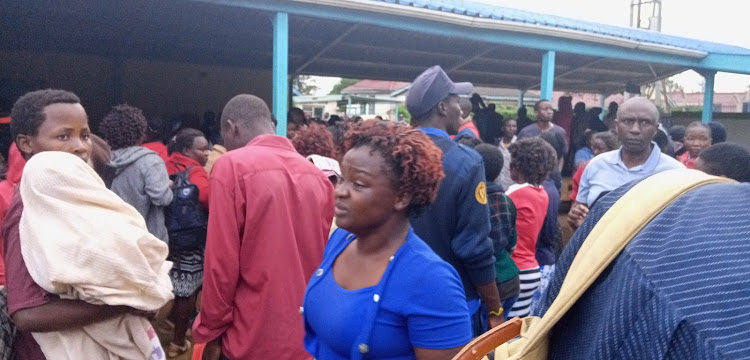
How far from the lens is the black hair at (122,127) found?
152 inches

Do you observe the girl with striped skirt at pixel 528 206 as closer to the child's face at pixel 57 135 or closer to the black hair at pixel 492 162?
the black hair at pixel 492 162

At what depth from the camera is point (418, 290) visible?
5.16 ft

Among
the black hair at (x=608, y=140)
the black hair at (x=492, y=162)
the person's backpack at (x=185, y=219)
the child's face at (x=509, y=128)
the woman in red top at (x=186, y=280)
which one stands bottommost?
the woman in red top at (x=186, y=280)

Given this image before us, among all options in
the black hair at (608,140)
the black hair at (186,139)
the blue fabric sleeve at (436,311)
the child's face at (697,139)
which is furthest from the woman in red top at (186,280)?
the child's face at (697,139)

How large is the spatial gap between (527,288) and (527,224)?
425 millimetres

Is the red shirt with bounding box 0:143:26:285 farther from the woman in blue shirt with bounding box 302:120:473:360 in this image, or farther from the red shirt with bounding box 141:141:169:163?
the red shirt with bounding box 141:141:169:163

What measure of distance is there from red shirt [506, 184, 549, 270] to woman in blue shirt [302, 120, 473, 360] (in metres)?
1.99

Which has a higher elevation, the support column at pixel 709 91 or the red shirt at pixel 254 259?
the support column at pixel 709 91

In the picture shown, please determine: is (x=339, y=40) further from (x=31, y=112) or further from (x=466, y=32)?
(x=31, y=112)

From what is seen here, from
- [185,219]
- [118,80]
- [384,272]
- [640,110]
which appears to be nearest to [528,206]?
[640,110]

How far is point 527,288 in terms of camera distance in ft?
12.0

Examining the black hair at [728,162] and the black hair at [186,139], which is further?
the black hair at [186,139]

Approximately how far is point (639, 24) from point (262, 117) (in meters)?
34.5

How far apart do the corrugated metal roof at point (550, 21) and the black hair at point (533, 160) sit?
136 inches
